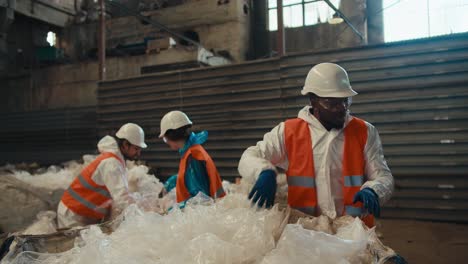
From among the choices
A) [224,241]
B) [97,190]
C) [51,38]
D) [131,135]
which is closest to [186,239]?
[224,241]

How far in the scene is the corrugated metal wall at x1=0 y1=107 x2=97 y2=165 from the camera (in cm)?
667

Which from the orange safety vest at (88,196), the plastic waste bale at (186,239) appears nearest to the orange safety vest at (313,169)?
the plastic waste bale at (186,239)

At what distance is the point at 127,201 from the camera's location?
3014mm

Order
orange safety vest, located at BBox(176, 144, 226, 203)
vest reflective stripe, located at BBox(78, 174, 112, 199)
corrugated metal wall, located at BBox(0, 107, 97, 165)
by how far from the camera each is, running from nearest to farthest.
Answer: orange safety vest, located at BBox(176, 144, 226, 203) → vest reflective stripe, located at BBox(78, 174, 112, 199) → corrugated metal wall, located at BBox(0, 107, 97, 165)

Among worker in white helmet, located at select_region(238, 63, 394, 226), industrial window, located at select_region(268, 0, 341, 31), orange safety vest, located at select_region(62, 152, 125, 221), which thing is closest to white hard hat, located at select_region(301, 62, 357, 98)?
worker in white helmet, located at select_region(238, 63, 394, 226)

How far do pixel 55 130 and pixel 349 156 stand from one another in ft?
22.4

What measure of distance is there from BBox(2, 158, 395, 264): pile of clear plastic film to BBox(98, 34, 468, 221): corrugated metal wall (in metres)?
2.99

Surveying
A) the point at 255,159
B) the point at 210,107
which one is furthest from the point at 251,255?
the point at 210,107

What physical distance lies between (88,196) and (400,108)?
11.5ft

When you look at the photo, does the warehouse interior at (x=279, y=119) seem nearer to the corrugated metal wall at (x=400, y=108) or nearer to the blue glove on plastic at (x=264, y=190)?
the corrugated metal wall at (x=400, y=108)

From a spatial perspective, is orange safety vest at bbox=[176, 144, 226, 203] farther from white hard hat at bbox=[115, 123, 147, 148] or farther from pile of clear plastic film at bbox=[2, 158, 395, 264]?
pile of clear plastic film at bbox=[2, 158, 395, 264]

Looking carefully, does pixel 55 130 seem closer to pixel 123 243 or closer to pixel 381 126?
pixel 381 126

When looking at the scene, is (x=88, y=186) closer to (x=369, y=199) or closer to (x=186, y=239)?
(x=186, y=239)

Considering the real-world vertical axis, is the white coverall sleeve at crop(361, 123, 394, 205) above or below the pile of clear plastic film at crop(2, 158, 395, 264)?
above
